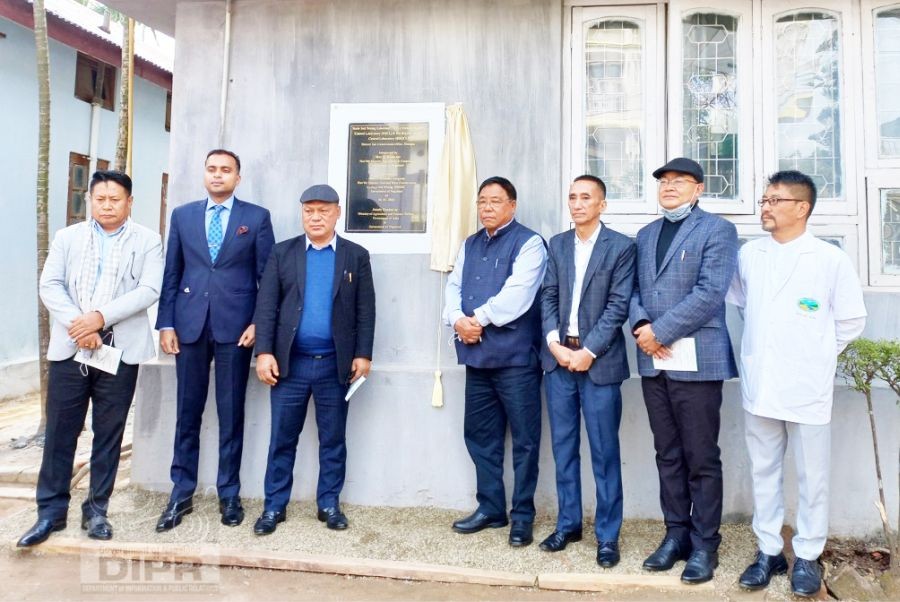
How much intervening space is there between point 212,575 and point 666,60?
14.6 feet

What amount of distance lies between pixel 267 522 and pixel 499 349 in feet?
5.95

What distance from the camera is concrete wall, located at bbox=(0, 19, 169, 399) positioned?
8.60 m

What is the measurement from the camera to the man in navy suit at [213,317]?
12.8 feet

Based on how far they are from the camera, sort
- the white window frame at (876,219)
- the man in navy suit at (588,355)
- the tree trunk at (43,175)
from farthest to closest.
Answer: the tree trunk at (43,175) < the white window frame at (876,219) < the man in navy suit at (588,355)

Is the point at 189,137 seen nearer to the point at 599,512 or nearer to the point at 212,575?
the point at 212,575

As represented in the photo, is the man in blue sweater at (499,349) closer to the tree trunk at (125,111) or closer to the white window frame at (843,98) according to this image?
the white window frame at (843,98)

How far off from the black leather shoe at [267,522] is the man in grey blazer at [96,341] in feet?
2.86

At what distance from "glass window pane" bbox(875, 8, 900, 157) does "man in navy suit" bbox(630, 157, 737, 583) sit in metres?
1.85

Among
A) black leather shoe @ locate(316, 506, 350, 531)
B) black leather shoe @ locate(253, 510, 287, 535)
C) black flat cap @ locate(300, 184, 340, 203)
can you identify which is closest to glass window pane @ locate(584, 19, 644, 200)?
black flat cap @ locate(300, 184, 340, 203)

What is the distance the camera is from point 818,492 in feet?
10.3

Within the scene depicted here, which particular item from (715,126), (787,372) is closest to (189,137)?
(715,126)

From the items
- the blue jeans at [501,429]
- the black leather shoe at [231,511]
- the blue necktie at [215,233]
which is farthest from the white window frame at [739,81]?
the black leather shoe at [231,511]

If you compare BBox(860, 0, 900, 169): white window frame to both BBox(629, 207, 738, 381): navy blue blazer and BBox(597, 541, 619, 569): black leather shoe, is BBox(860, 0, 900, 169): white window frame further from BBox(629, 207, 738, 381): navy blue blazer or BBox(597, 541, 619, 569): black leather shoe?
BBox(597, 541, 619, 569): black leather shoe

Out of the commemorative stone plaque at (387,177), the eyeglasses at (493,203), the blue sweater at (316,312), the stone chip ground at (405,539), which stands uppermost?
the commemorative stone plaque at (387,177)
